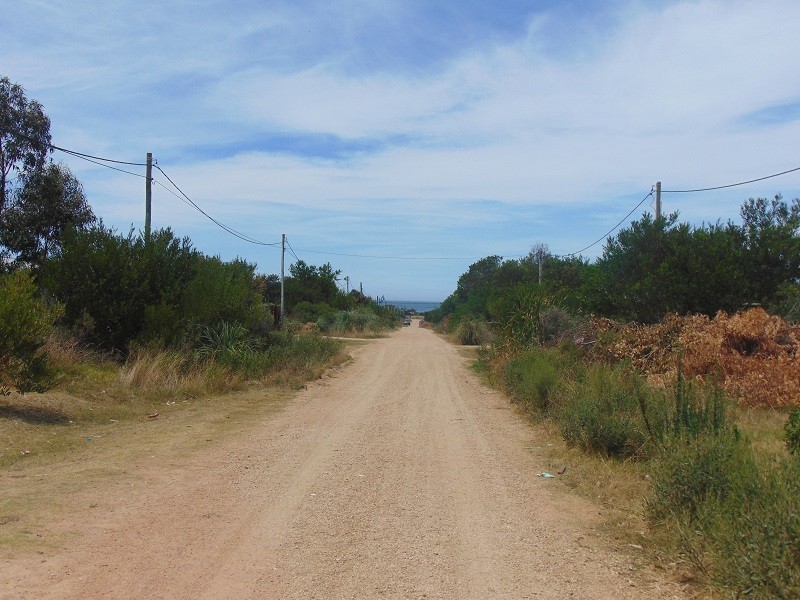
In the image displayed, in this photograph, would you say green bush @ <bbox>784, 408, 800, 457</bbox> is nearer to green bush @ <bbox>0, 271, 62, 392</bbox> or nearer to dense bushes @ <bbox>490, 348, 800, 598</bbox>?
dense bushes @ <bbox>490, 348, 800, 598</bbox>

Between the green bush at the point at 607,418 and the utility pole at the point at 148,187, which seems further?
the utility pole at the point at 148,187

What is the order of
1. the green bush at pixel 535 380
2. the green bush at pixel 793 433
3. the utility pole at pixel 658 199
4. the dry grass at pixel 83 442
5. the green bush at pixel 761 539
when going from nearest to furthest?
the green bush at pixel 761 539 < the dry grass at pixel 83 442 < the green bush at pixel 793 433 < the green bush at pixel 535 380 < the utility pole at pixel 658 199

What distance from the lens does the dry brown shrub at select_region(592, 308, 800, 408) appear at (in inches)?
518

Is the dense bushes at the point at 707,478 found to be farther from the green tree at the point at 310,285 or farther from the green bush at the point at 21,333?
the green tree at the point at 310,285

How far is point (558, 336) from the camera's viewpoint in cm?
1945

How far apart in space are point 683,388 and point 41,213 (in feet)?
74.4

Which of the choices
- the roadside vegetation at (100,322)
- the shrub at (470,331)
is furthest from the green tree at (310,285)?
the roadside vegetation at (100,322)

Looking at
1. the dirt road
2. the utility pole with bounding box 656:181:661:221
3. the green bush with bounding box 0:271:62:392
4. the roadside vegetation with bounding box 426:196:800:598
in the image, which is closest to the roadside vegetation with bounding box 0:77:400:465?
the green bush with bounding box 0:271:62:392

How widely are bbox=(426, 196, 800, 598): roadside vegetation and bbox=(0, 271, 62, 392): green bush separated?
26.9 ft

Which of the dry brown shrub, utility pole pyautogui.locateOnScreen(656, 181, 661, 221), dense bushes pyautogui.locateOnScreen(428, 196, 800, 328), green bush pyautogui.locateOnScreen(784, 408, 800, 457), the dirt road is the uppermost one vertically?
utility pole pyautogui.locateOnScreen(656, 181, 661, 221)

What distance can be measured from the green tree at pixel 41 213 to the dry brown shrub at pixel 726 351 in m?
18.3

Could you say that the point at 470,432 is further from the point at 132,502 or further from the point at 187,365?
the point at 187,365

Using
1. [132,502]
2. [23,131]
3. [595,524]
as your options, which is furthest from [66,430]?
[23,131]

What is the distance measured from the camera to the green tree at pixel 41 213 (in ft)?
77.5
